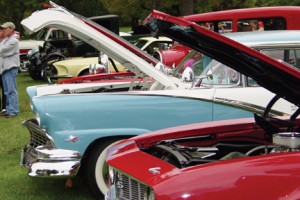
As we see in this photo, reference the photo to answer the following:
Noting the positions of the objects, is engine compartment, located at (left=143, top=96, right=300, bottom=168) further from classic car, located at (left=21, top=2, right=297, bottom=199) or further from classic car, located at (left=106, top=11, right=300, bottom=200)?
classic car, located at (left=21, top=2, right=297, bottom=199)

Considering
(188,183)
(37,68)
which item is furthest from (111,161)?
(37,68)

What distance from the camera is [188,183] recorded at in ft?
8.08

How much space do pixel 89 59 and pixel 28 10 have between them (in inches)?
987

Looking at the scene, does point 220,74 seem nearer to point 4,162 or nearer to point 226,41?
point 226,41

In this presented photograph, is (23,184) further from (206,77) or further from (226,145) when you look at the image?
(226,145)

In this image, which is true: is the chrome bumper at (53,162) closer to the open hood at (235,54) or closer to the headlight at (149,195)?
the open hood at (235,54)

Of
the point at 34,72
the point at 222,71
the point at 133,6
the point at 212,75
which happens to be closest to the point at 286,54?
the point at 222,71

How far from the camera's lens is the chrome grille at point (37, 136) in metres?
4.82

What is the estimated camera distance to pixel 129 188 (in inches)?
114

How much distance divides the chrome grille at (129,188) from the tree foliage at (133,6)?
20110 millimetres

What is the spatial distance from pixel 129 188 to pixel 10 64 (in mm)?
7155

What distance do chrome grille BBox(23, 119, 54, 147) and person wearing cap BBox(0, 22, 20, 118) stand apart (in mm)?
4453

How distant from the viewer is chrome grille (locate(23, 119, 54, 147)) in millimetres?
4820

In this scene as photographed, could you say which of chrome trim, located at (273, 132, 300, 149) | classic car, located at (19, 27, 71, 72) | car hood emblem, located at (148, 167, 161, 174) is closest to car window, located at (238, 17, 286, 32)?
chrome trim, located at (273, 132, 300, 149)
